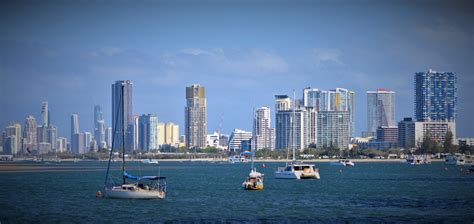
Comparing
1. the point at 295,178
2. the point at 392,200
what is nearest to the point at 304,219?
the point at 392,200

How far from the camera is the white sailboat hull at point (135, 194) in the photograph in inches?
3004

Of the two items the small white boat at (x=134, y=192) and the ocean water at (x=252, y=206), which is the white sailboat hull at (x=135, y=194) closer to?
the small white boat at (x=134, y=192)

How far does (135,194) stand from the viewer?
76.2 m

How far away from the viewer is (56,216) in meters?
64.8

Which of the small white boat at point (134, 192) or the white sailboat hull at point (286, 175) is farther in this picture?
the white sailboat hull at point (286, 175)

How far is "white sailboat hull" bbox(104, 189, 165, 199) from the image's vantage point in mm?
76312

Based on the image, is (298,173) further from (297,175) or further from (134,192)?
(134,192)

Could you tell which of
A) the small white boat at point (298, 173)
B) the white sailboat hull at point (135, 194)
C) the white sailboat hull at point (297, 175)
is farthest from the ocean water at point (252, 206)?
the small white boat at point (298, 173)

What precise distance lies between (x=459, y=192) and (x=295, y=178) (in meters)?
35.4

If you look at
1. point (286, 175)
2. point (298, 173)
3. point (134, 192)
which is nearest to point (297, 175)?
point (298, 173)

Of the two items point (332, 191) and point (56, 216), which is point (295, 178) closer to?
point (332, 191)

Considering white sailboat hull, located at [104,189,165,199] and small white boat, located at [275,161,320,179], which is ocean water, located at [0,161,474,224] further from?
small white boat, located at [275,161,320,179]

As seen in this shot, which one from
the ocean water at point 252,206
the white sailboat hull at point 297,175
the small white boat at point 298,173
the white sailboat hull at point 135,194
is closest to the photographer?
the ocean water at point 252,206

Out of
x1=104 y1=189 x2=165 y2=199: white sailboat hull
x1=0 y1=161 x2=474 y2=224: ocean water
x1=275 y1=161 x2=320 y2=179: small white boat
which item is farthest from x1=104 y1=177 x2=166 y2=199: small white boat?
x1=275 y1=161 x2=320 y2=179: small white boat
